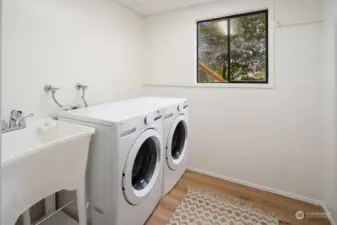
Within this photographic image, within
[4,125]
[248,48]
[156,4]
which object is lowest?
[4,125]

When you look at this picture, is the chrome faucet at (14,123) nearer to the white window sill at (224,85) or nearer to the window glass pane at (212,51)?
the white window sill at (224,85)

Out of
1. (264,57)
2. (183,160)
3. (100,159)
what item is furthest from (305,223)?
(100,159)

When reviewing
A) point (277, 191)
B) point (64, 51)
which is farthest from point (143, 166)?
point (277, 191)

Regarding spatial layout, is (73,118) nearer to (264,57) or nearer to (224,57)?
(224,57)

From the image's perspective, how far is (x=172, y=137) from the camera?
2055 mm

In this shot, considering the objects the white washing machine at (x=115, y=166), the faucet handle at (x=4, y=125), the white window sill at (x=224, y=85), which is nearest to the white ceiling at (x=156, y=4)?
the white window sill at (x=224, y=85)

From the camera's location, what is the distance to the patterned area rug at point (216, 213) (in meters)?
1.72

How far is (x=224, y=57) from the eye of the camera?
243cm

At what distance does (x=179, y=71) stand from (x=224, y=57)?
0.61 metres

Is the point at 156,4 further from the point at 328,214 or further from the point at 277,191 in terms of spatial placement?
the point at 328,214

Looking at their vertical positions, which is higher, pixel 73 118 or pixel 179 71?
pixel 179 71

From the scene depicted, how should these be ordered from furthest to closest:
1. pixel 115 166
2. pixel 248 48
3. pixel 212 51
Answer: pixel 212 51
pixel 248 48
pixel 115 166

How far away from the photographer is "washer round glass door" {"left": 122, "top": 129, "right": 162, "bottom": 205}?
1.43m

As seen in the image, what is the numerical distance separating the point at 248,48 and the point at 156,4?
1.24 m
